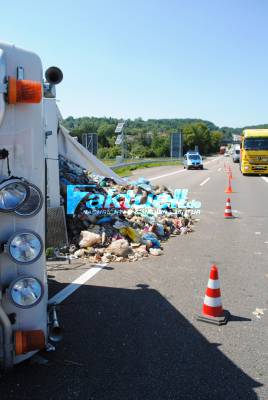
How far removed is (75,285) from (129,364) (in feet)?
7.66

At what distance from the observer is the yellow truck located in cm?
2809

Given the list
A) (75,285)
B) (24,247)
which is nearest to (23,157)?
(24,247)

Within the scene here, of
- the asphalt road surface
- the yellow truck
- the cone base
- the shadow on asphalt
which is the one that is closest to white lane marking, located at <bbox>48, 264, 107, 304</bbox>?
the asphalt road surface

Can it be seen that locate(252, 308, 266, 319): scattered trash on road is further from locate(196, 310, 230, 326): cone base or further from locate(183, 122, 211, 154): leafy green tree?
locate(183, 122, 211, 154): leafy green tree

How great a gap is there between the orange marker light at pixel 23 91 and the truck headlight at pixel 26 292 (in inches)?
52.9

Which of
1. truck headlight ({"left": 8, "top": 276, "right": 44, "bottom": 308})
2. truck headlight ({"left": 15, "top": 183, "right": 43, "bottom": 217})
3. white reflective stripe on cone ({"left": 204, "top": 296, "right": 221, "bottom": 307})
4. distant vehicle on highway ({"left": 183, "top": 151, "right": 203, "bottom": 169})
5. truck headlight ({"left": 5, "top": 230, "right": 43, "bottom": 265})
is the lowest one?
distant vehicle on highway ({"left": 183, "top": 151, "right": 203, "bottom": 169})

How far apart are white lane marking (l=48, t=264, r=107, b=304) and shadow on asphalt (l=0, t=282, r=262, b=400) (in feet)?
1.09

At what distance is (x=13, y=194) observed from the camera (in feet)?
10.0

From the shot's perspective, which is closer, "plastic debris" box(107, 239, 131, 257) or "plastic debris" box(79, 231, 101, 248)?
"plastic debris" box(107, 239, 131, 257)

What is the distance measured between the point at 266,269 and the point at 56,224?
3986mm

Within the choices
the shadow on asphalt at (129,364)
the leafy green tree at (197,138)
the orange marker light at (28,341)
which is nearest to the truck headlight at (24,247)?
the orange marker light at (28,341)

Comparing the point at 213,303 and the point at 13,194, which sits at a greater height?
the point at 13,194

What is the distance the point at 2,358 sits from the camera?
3316mm

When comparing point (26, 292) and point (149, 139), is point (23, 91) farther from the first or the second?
point (149, 139)
